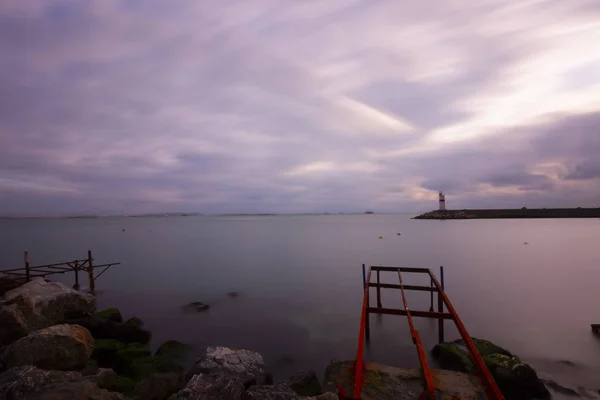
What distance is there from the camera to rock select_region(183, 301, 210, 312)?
21562mm

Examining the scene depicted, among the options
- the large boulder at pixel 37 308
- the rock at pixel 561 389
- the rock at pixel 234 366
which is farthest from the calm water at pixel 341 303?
the large boulder at pixel 37 308

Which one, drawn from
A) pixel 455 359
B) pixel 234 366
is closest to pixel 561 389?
pixel 455 359

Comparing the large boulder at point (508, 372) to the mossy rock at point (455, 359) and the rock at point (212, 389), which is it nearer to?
the mossy rock at point (455, 359)

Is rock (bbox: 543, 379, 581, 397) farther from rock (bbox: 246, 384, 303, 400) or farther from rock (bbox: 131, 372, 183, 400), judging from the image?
rock (bbox: 131, 372, 183, 400)

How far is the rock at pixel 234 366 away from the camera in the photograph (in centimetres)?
982

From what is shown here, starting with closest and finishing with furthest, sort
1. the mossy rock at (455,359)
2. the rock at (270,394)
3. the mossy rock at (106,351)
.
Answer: the rock at (270,394)
the mossy rock at (455,359)
the mossy rock at (106,351)

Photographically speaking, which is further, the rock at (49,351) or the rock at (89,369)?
the rock at (89,369)

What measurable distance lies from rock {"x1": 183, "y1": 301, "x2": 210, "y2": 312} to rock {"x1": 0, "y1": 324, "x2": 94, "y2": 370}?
10863 mm

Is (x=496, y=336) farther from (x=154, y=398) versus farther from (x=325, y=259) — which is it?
(x=325, y=259)

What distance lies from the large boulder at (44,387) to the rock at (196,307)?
45.2 feet

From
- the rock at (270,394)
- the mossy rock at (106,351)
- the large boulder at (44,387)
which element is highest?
the large boulder at (44,387)

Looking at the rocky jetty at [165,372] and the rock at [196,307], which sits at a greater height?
the rocky jetty at [165,372]

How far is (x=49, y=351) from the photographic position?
9742 mm

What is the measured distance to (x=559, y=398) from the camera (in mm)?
10602
